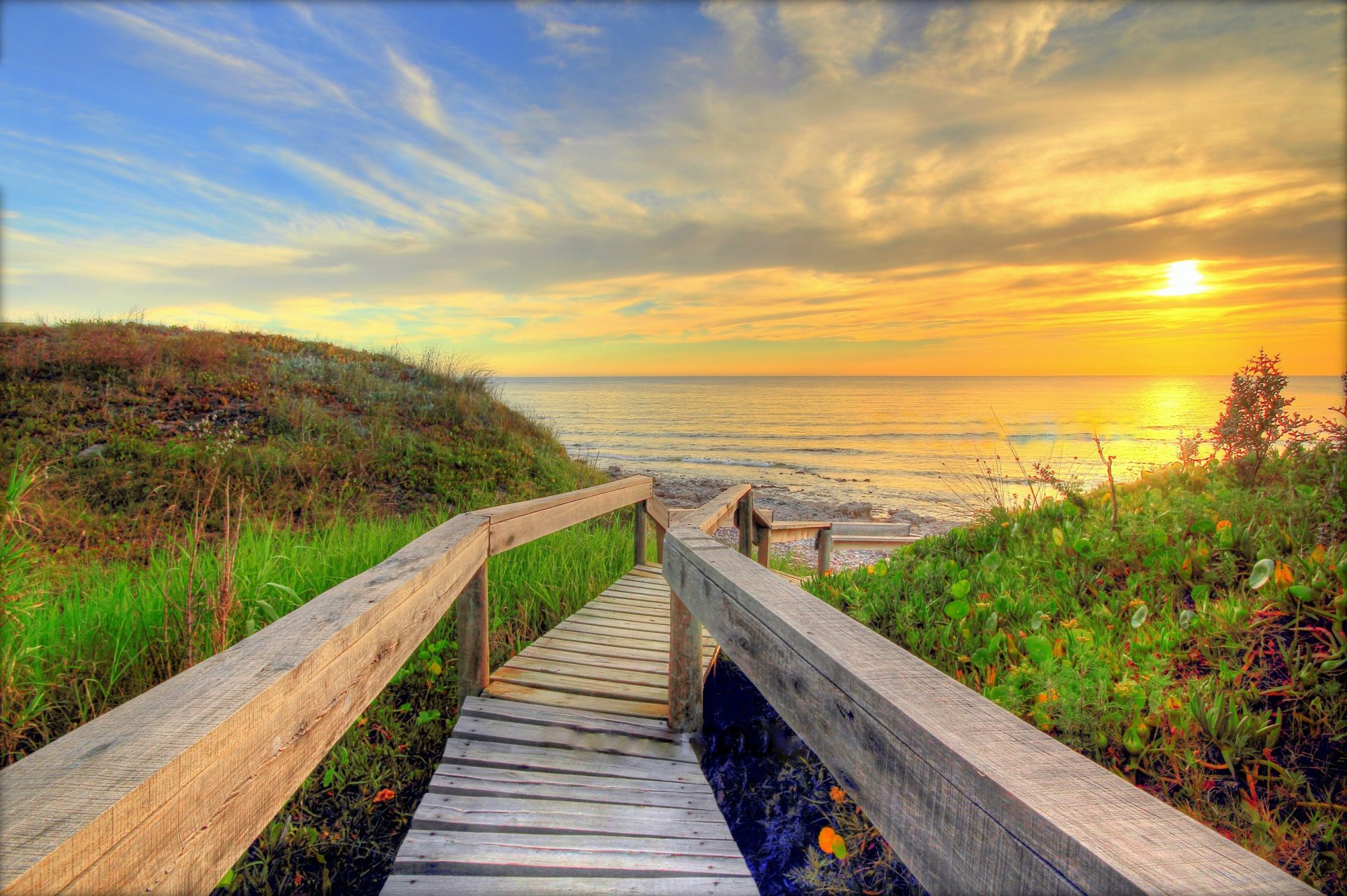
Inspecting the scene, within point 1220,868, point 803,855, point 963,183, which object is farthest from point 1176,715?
point 963,183

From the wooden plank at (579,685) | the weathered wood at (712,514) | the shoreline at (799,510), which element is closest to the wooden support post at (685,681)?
the wooden plank at (579,685)

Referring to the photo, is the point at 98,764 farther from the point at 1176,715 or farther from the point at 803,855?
the point at 1176,715

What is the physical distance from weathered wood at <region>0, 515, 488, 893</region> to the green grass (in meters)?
2.31

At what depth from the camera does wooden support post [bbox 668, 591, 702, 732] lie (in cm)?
321

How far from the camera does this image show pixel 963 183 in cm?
1130

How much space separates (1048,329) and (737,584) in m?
33.8

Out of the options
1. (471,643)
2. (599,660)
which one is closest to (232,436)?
(471,643)

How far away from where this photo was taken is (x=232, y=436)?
9.35 meters

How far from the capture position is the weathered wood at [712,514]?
12.2ft

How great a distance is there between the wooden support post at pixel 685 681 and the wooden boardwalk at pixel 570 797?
8 cm

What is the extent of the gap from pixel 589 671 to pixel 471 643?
775mm

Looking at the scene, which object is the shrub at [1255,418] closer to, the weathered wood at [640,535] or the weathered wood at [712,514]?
the weathered wood at [712,514]

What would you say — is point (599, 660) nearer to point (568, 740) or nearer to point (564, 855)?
point (568, 740)

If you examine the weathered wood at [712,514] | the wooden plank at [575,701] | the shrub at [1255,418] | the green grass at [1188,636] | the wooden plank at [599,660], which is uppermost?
the shrub at [1255,418]
